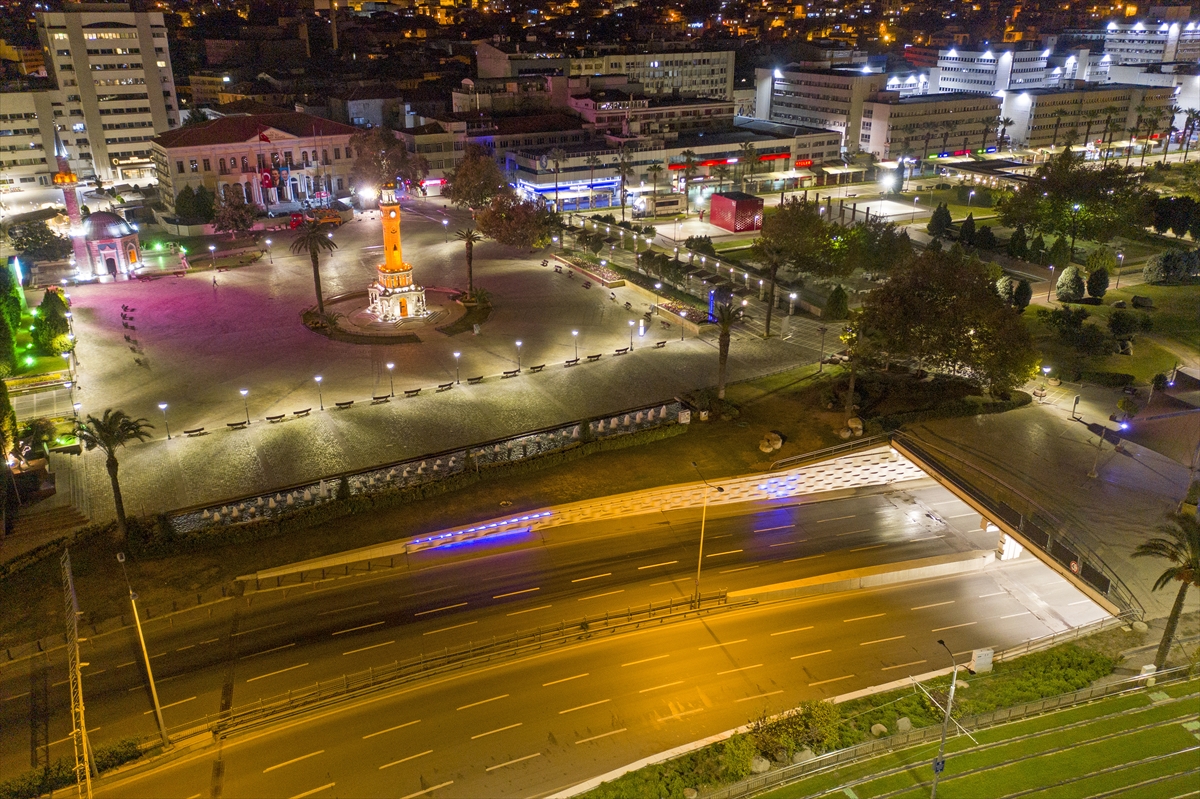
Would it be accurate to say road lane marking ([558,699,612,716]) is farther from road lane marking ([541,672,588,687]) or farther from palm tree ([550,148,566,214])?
palm tree ([550,148,566,214])

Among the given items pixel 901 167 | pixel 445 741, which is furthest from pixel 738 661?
pixel 901 167

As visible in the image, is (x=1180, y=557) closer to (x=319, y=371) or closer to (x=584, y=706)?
(x=584, y=706)

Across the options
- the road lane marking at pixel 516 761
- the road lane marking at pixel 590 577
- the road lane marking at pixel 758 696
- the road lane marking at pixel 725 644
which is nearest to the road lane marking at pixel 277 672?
the road lane marking at pixel 516 761

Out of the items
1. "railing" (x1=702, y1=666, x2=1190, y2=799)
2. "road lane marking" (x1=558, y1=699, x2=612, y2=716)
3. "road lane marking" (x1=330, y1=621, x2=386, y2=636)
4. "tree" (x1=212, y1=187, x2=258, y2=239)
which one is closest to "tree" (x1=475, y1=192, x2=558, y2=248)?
"tree" (x1=212, y1=187, x2=258, y2=239)

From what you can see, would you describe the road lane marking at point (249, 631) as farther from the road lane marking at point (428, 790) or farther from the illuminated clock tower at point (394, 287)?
the illuminated clock tower at point (394, 287)

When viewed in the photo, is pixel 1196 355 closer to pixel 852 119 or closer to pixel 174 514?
pixel 174 514
